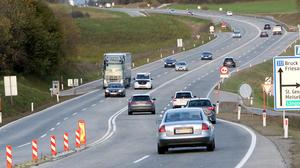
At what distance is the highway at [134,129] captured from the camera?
25.5 m

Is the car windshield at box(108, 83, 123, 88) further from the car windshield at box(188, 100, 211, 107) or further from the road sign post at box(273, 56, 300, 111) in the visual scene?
the road sign post at box(273, 56, 300, 111)

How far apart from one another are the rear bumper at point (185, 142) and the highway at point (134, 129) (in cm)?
34

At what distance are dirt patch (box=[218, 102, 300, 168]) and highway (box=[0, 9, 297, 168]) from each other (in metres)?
0.88

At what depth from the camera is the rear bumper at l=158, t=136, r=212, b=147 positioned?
26344 millimetres

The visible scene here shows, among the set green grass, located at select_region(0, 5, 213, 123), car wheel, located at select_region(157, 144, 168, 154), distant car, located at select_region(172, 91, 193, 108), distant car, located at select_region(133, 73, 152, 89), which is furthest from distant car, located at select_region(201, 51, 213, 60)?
car wheel, located at select_region(157, 144, 168, 154)

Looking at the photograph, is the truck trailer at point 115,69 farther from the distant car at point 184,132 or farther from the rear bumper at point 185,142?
the rear bumper at point 185,142

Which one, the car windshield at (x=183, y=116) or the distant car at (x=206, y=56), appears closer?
the car windshield at (x=183, y=116)

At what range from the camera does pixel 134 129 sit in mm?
44594

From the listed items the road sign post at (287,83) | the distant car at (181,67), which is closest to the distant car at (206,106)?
the road sign post at (287,83)

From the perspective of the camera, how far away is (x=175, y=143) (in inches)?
1040

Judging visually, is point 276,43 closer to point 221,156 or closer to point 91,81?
point 91,81

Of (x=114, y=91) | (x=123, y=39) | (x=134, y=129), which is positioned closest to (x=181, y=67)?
(x=114, y=91)

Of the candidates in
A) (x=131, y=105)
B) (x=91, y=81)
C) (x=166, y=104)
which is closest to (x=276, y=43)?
(x=91, y=81)

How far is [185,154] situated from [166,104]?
Answer: 41.2 meters
